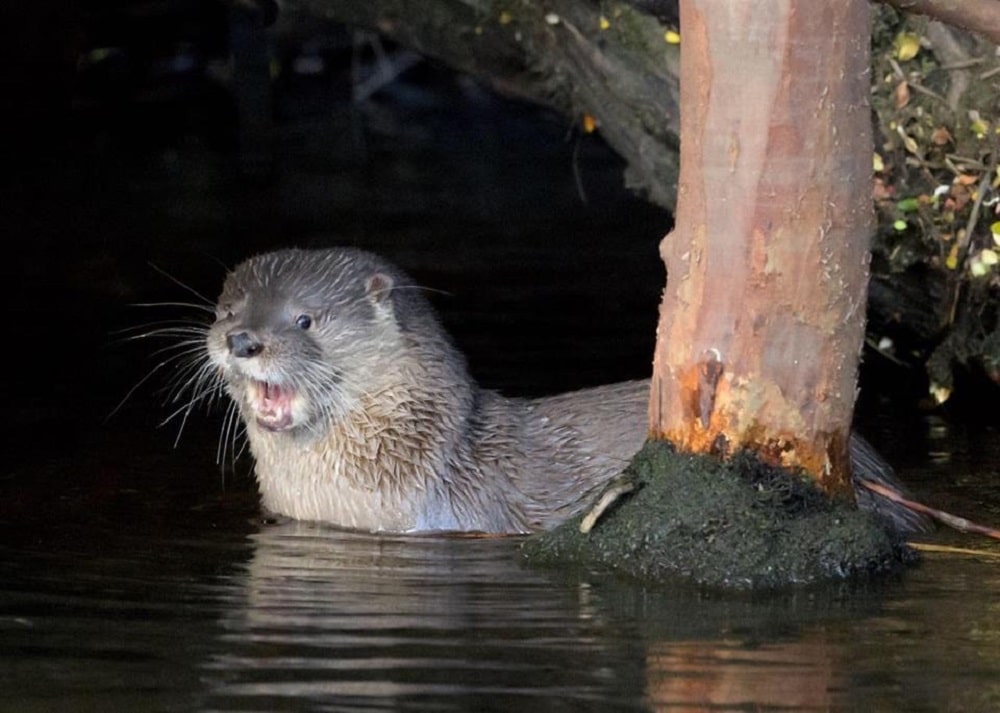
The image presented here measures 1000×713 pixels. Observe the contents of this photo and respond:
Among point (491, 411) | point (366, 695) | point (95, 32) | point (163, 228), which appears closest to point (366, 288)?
point (491, 411)

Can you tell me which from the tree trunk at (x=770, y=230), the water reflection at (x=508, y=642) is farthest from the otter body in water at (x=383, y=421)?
the tree trunk at (x=770, y=230)

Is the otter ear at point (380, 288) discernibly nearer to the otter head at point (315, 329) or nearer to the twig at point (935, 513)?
the otter head at point (315, 329)

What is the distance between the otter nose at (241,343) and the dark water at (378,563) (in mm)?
409

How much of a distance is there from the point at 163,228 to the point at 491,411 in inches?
185

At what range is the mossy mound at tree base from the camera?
4055 mm

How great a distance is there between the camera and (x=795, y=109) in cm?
388

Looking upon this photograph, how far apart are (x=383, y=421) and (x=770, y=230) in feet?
4.73

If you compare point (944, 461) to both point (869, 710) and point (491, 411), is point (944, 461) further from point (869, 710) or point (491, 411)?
point (869, 710)

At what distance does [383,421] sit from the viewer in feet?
16.7

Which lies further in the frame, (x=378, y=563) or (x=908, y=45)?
(x=908, y=45)

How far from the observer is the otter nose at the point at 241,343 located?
4.85 metres

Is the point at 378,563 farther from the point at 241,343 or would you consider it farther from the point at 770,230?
the point at 770,230

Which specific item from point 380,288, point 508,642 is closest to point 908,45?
point 380,288

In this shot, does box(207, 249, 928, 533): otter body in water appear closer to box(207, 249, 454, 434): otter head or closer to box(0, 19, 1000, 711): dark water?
box(207, 249, 454, 434): otter head
